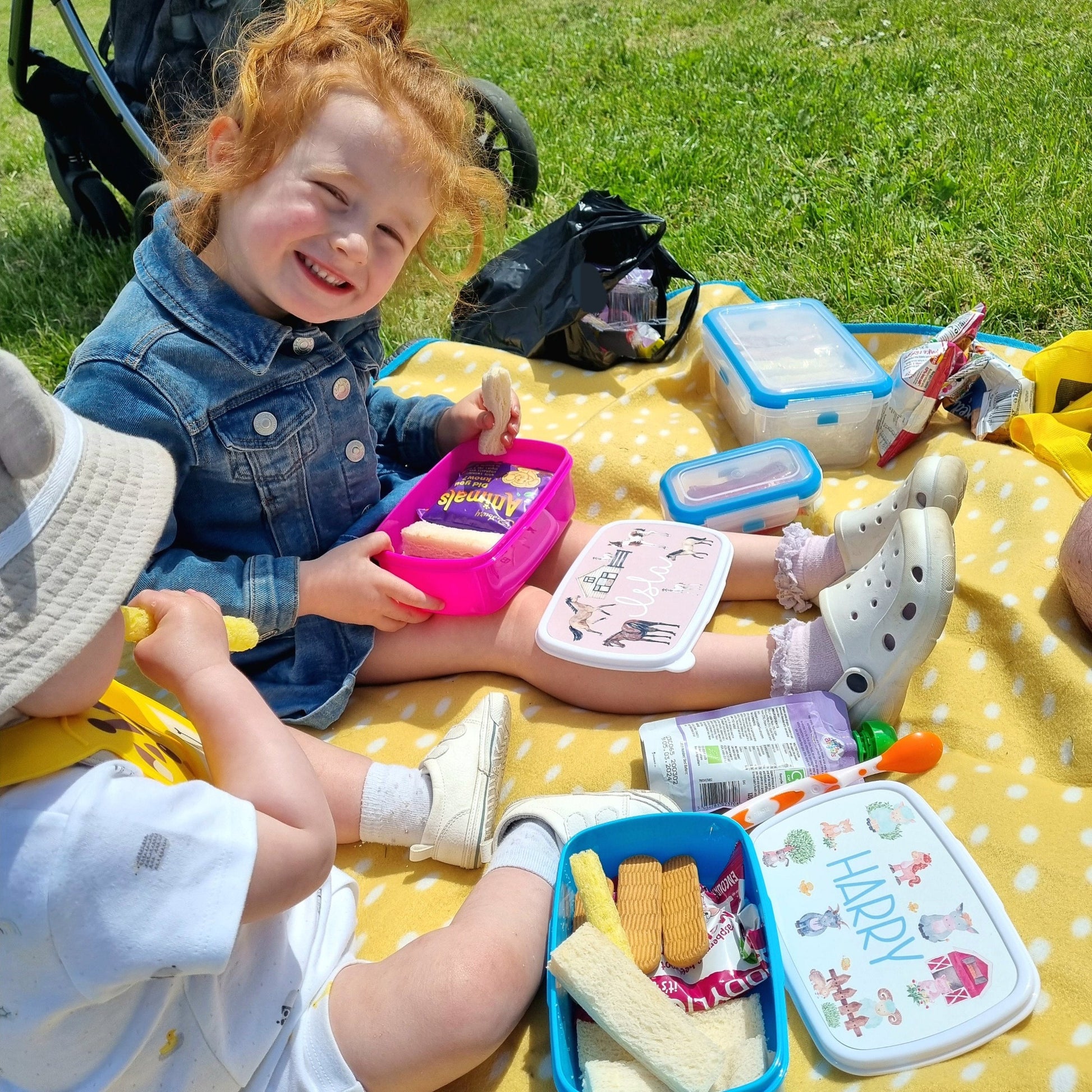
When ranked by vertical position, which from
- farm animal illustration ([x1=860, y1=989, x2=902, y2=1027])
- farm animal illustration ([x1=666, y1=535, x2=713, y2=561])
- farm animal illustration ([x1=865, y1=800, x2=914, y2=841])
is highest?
farm animal illustration ([x1=666, y1=535, x2=713, y2=561])

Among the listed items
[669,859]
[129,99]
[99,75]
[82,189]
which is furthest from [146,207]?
[669,859]

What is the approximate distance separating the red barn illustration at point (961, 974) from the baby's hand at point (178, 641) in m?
0.81

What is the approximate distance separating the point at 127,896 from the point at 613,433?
4.53 ft

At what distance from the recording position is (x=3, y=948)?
0.76 m

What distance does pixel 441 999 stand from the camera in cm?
97

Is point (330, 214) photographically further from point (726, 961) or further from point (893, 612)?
point (726, 961)

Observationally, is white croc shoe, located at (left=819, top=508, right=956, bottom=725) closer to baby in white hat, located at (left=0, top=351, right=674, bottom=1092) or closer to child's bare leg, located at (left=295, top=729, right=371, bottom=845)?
baby in white hat, located at (left=0, top=351, right=674, bottom=1092)

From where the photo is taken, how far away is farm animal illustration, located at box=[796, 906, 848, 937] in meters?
1.09

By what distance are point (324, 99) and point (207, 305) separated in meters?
0.33

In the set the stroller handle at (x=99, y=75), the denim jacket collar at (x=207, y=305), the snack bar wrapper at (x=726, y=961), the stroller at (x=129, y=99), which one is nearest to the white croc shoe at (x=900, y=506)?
the snack bar wrapper at (x=726, y=961)

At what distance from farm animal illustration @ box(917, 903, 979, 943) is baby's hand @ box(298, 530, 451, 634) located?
0.78 meters

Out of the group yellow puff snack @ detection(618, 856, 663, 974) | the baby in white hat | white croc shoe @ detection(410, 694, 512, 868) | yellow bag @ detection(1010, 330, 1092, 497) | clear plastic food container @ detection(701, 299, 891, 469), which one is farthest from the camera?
clear plastic food container @ detection(701, 299, 891, 469)

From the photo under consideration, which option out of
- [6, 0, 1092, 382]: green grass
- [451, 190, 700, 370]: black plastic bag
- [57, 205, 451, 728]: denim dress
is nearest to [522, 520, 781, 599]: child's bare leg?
[57, 205, 451, 728]: denim dress

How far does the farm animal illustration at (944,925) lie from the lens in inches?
41.6
